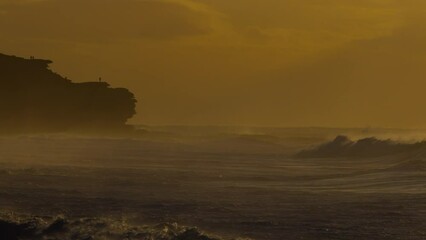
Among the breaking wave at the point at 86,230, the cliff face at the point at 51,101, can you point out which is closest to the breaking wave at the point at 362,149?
the breaking wave at the point at 86,230

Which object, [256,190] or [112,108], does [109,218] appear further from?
[112,108]

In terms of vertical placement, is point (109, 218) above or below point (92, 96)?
below

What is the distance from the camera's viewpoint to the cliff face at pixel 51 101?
85250mm

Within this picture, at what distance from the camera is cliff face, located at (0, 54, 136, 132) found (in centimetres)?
8525

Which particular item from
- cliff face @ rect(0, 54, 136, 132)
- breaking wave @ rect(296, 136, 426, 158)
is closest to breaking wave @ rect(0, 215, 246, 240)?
breaking wave @ rect(296, 136, 426, 158)

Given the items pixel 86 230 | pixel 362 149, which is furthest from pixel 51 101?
pixel 86 230

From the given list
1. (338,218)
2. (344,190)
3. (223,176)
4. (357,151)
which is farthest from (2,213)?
(357,151)

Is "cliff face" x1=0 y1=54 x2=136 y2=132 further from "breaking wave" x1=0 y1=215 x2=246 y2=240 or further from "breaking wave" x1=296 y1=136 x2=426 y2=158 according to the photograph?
"breaking wave" x1=0 y1=215 x2=246 y2=240

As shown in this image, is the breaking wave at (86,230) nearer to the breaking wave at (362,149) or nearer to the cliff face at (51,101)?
the breaking wave at (362,149)

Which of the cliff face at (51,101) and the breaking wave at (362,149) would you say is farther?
the cliff face at (51,101)

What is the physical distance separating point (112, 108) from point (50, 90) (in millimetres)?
9216

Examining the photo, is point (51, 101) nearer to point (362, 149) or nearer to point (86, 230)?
point (362, 149)

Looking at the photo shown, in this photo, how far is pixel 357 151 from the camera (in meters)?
50.2

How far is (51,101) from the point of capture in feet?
297
